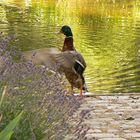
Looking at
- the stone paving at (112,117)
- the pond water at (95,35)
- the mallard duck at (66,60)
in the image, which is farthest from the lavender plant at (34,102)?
the pond water at (95,35)

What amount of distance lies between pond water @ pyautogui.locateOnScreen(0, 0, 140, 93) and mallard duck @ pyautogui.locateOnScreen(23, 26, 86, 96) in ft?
3.73

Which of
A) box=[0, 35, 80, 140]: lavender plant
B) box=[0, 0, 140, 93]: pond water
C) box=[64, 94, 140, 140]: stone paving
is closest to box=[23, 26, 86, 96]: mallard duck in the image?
box=[64, 94, 140, 140]: stone paving

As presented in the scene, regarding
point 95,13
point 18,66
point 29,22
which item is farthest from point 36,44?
point 95,13

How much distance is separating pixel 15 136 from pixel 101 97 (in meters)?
3.91

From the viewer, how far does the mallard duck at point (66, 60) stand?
4.49 meters

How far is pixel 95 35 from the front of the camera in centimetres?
1534

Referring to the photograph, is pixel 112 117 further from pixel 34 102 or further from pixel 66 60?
pixel 34 102

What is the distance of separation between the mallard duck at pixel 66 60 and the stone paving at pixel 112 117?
0.97ft

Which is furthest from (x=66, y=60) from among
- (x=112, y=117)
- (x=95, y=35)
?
(x=95, y=35)

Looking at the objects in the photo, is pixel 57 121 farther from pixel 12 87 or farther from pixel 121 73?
pixel 121 73

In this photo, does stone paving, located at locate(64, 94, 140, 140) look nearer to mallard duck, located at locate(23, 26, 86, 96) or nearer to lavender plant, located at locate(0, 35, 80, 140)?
mallard duck, located at locate(23, 26, 86, 96)

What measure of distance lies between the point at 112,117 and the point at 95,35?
9.65m

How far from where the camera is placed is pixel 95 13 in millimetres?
22641

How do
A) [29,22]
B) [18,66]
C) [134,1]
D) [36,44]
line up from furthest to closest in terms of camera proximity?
[134,1], [29,22], [36,44], [18,66]
